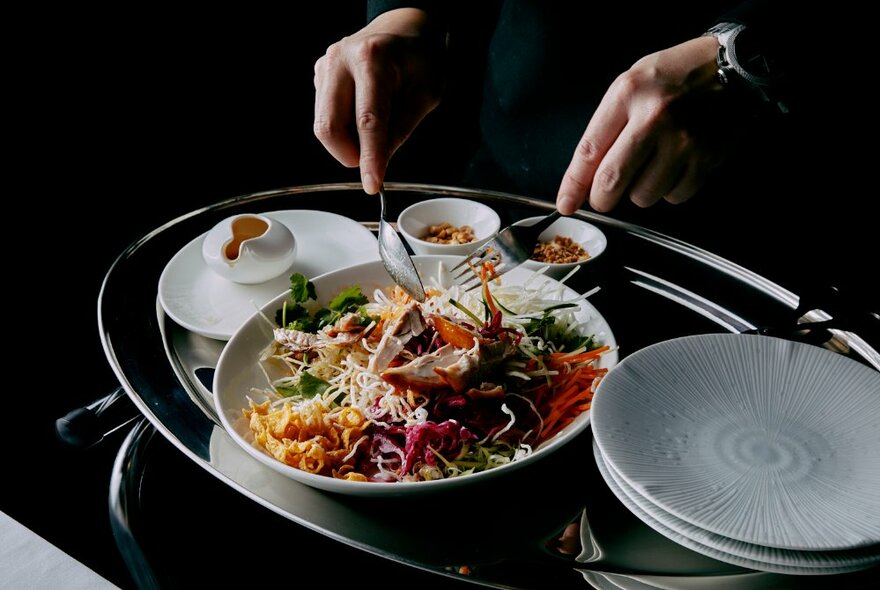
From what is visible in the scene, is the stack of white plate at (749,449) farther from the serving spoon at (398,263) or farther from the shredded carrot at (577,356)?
the serving spoon at (398,263)

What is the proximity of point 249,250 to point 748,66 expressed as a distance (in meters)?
1.02

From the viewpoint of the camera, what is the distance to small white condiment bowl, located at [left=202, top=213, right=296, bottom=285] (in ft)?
4.58

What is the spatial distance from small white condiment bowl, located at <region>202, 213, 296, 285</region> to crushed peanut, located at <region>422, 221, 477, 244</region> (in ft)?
1.05

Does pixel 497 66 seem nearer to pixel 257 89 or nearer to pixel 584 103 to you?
pixel 584 103

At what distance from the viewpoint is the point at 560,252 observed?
1.48 meters

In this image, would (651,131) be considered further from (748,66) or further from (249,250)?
(249,250)

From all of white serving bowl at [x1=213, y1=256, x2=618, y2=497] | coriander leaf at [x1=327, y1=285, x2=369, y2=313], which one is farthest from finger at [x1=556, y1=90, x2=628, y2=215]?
coriander leaf at [x1=327, y1=285, x2=369, y2=313]

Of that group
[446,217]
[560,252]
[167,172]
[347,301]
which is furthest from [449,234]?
[167,172]

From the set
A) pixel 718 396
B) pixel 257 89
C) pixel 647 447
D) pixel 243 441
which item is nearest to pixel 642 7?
pixel 718 396

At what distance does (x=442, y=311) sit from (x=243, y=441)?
43 centimetres

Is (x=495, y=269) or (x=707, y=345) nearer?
(x=707, y=345)

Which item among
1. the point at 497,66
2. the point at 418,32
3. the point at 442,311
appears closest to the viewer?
the point at 442,311

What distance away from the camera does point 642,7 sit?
1.73 m

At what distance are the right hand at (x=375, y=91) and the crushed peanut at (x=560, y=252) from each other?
1.26 ft
